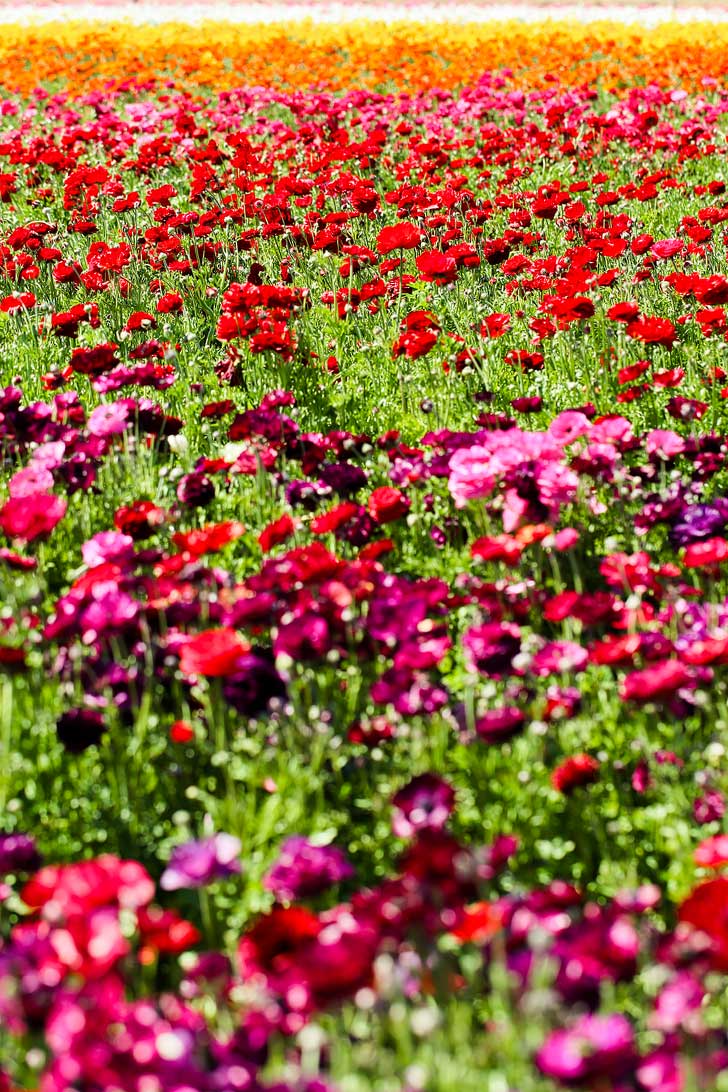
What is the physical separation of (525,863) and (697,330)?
3547 mm

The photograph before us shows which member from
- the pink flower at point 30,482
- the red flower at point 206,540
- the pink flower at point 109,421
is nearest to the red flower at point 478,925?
the red flower at point 206,540

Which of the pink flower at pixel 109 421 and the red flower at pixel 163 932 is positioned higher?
the red flower at pixel 163 932

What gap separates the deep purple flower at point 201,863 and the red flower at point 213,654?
16.7 inches

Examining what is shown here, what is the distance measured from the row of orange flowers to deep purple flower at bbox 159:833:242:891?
11741mm

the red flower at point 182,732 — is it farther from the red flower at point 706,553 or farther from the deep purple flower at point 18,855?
the red flower at point 706,553

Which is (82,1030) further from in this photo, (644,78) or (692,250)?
(644,78)

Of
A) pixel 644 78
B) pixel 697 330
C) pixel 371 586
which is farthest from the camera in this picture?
pixel 644 78

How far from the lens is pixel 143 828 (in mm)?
2559

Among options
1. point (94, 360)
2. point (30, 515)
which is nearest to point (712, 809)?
point (30, 515)

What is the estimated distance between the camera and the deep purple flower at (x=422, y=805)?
1.95 meters

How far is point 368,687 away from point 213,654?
2.62 feet

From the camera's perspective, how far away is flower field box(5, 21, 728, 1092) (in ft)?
5.53

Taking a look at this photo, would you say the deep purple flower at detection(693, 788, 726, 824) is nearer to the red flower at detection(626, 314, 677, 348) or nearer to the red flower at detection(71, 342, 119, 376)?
the red flower at detection(626, 314, 677, 348)

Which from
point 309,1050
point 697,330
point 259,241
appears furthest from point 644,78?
point 309,1050
